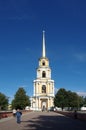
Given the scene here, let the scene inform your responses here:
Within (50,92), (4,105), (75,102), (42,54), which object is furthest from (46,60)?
(4,105)

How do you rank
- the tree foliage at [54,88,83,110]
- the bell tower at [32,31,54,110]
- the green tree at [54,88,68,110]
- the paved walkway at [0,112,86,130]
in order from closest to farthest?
the paved walkway at [0,112,86,130] < the green tree at [54,88,68,110] < the tree foliage at [54,88,83,110] < the bell tower at [32,31,54,110]

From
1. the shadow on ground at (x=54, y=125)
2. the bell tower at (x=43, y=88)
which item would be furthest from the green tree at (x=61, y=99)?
the shadow on ground at (x=54, y=125)

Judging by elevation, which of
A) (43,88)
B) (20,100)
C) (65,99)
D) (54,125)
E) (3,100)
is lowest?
(54,125)

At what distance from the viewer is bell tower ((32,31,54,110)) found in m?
162

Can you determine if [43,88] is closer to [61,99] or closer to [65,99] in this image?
[61,99]

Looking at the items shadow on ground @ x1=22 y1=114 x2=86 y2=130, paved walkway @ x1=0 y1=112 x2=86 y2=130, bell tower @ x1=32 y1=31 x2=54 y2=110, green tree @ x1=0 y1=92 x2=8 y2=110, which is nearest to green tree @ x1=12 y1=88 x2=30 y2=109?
green tree @ x1=0 y1=92 x2=8 y2=110

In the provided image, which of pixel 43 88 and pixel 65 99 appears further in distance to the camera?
pixel 43 88

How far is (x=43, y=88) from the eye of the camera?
16588 cm

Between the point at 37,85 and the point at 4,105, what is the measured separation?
3333 centimetres

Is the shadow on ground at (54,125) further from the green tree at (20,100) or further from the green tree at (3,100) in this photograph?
the green tree at (3,100)

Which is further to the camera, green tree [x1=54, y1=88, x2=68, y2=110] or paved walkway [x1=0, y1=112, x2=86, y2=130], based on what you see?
green tree [x1=54, y1=88, x2=68, y2=110]

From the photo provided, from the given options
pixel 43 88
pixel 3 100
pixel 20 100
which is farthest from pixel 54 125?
pixel 43 88

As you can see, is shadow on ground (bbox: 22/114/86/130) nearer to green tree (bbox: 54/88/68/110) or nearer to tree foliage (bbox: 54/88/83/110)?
green tree (bbox: 54/88/68/110)

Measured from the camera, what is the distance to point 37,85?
162750mm
